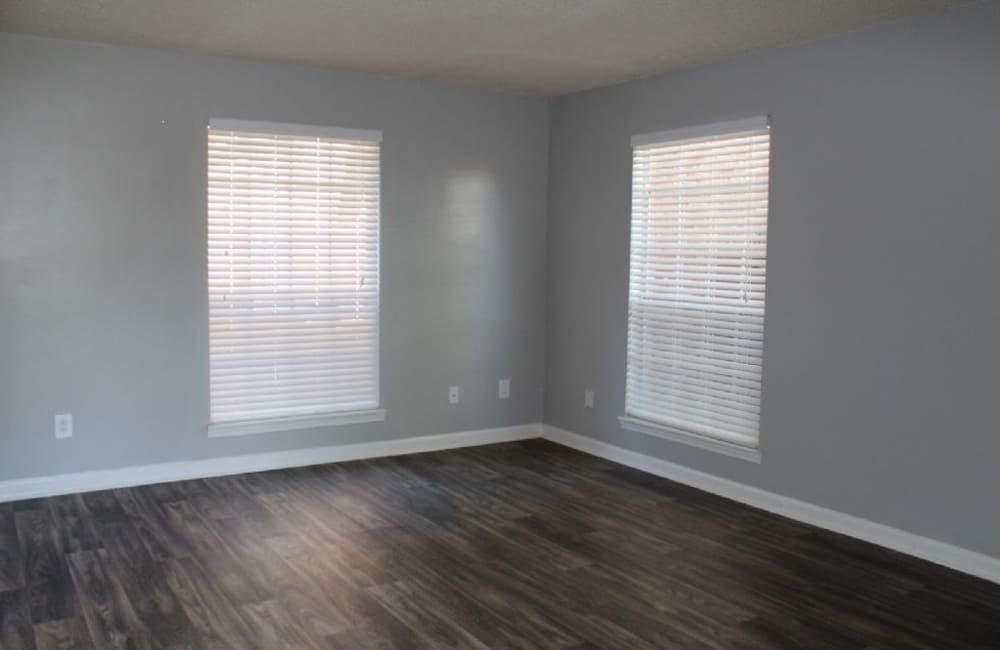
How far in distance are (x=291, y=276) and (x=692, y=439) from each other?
255 cm

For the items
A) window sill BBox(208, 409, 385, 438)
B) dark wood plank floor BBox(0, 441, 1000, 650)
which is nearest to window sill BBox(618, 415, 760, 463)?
dark wood plank floor BBox(0, 441, 1000, 650)

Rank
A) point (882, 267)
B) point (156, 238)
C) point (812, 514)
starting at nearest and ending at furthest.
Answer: point (882, 267) → point (812, 514) → point (156, 238)

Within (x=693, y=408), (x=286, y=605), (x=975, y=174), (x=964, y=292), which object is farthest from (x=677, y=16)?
(x=286, y=605)

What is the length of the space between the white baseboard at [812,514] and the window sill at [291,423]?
4.73 feet

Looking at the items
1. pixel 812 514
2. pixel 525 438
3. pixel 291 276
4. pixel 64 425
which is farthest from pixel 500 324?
pixel 64 425

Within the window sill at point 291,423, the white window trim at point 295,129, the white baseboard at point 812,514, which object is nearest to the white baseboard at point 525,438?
the white baseboard at point 812,514

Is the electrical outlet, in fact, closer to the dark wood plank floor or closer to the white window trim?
the dark wood plank floor

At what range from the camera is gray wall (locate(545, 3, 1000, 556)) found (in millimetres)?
3645

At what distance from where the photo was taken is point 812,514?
4.34 metres

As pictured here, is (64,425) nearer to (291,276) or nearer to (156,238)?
(156,238)

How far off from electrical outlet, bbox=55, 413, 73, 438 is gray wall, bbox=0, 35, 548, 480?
0.03 metres

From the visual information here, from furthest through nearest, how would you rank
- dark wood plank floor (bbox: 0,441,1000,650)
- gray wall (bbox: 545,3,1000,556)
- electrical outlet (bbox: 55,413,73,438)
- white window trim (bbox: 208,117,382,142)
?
white window trim (bbox: 208,117,382,142) → electrical outlet (bbox: 55,413,73,438) → gray wall (bbox: 545,3,1000,556) → dark wood plank floor (bbox: 0,441,1000,650)

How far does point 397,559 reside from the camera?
381 centimetres

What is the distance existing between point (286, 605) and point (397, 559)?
632mm
